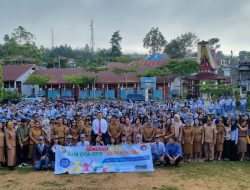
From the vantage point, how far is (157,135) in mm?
12484

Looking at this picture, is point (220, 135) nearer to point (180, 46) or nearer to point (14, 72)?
point (14, 72)

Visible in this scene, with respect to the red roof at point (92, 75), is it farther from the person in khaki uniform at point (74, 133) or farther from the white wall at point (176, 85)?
the person in khaki uniform at point (74, 133)

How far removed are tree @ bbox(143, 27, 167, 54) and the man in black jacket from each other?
268 ft

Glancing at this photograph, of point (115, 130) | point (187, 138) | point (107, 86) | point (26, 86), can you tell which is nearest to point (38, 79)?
point (26, 86)

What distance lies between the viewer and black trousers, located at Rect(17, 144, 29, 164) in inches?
476

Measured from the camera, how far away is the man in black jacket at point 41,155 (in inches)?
446

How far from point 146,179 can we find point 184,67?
1220 inches

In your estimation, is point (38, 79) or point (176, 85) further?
point (176, 85)

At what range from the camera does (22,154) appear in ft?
40.0

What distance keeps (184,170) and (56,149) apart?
3988 mm

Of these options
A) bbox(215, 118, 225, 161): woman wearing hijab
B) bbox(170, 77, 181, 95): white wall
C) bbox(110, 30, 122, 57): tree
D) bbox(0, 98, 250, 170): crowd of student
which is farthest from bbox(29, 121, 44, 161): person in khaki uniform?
bbox(110, 30, 122, 57): tree

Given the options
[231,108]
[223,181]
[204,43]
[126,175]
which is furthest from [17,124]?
[204,43]

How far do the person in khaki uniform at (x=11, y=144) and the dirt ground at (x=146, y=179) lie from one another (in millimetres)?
320

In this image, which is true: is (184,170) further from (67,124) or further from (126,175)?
(67,124)
